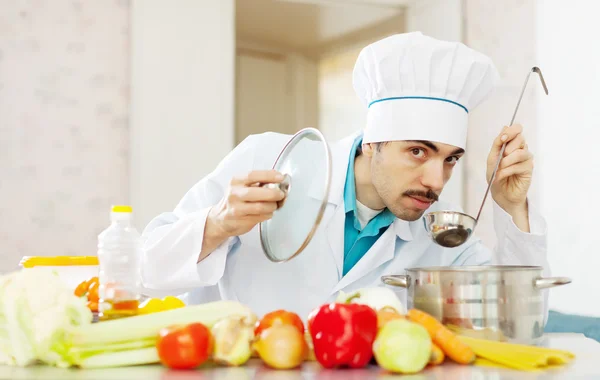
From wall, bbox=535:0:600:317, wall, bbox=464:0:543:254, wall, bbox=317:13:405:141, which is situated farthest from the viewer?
wall, bbox=317:13:405:141

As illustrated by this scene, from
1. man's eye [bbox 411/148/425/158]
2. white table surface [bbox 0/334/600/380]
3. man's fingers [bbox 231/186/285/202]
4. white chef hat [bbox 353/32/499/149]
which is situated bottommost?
white table surface [bbox 0/334/600/380]

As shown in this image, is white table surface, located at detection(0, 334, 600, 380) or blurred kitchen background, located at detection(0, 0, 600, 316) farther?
blurred kitchen background, located at detection(0, 0, 600, 316)

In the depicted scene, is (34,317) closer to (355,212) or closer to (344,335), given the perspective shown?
(344,335)

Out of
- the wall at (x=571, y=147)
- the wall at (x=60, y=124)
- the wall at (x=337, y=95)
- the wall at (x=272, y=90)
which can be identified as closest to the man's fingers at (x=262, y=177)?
the wall at (x=571, y=147)

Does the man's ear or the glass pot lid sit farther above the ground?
the man's ear

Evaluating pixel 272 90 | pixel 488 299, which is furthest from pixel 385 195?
pixel 272 90

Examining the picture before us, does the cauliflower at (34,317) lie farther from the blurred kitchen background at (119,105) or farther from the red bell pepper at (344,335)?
the blurred kitchen background at (119,105)

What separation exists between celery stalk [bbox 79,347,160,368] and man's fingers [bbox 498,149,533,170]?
105cm

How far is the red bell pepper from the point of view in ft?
3.27

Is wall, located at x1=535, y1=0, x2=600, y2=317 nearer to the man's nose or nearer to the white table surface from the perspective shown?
the man's nose

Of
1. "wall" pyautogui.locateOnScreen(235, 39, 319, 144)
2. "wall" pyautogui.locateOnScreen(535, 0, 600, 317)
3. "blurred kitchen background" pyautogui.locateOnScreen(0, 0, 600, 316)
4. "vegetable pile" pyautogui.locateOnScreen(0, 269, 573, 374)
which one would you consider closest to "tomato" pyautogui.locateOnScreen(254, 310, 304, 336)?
"vegetable pile" pyautogui.locateOnScreen(0, 269, 573, 374)

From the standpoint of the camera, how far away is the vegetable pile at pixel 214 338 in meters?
1.00

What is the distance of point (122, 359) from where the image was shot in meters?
1.04

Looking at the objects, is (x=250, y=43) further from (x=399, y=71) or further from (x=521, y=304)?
(x=521, y=304)
